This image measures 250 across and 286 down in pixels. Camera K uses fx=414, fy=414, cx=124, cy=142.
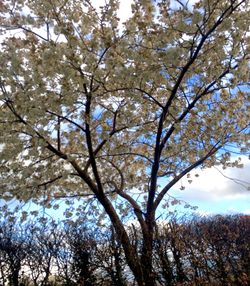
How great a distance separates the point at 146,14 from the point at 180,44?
1273 millimetres

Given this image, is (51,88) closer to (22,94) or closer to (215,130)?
(22,94)

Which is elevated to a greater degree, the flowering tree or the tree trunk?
the flowering tree

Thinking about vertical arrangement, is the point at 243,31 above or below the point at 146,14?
below

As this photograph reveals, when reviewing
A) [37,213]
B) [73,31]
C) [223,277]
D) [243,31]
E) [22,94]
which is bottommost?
[223,277]

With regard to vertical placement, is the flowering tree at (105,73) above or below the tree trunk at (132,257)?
above

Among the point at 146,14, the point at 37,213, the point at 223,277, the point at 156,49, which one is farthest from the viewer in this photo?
the point at 37,213

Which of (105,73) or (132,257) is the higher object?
(105,73)

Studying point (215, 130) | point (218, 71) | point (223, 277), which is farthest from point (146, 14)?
point (223, 277)

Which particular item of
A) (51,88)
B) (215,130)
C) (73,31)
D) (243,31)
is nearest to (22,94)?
(51,88)

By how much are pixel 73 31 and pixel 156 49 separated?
6.22 feet

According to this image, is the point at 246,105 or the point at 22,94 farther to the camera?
the point at 246,105

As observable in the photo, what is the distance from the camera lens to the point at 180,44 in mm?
8773

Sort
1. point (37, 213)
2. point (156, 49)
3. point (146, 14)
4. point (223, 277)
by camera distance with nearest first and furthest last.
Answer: point (223, 277), point (156, 49), point (146, 14), point (37, 213)

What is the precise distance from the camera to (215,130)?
41.1ft
